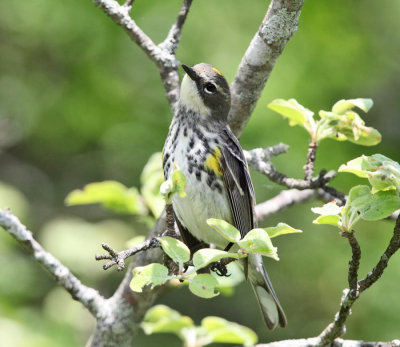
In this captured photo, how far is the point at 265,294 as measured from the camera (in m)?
3.40

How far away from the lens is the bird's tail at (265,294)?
326cm

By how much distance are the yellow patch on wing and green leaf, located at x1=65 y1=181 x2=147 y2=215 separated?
521mm

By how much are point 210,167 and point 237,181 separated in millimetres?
188

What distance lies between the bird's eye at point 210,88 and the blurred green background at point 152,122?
1.40 metres

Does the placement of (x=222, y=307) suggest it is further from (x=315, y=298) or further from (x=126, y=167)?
(x=126, y=167)

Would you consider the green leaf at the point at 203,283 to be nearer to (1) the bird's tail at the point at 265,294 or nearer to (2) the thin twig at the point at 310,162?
(2) the thin twig at the point at 310,162

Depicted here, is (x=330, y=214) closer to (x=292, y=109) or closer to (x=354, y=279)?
(x=354, y=279)

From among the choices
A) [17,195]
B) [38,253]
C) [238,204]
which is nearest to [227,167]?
[238,204]

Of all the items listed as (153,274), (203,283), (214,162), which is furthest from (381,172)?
(214,162)

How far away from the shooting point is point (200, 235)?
338 cm

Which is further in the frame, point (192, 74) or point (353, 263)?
point (192, 74)

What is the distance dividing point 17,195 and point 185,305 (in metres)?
2.27

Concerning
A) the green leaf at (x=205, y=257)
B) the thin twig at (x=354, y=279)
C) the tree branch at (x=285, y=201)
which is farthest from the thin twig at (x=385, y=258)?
the tree branch at (x=285, y=201)

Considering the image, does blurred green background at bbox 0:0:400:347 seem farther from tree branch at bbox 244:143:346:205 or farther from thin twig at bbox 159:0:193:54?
thin twig at bbox 159:0:193:54
